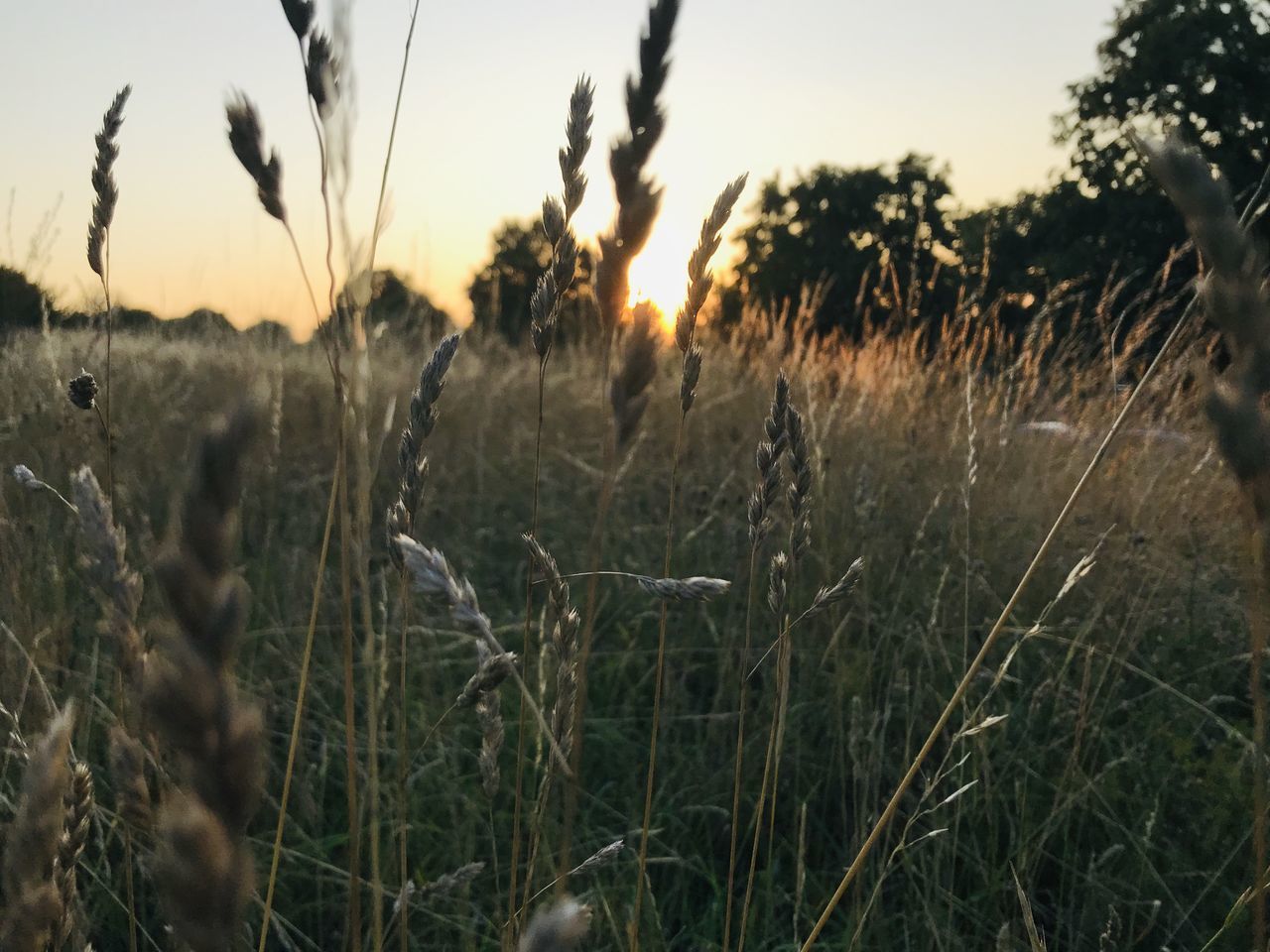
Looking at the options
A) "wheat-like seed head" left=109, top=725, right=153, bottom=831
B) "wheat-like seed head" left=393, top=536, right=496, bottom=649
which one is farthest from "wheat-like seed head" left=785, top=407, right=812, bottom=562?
"wheat-like seed head" left=109, top=725, right=153, bottom=831

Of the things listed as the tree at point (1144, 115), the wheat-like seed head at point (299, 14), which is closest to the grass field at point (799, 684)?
the wheat-like seed head at point (299, 14)

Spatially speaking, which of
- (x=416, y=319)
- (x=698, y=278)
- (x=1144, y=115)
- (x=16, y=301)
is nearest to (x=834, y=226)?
(x=1144, y=115)

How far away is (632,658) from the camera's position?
3.03m

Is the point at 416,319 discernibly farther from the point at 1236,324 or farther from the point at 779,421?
the point at 1236,324

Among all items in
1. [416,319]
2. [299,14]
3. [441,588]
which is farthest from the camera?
[416,319]

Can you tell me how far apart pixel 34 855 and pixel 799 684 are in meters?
2.32

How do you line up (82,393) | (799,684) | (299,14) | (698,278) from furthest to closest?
(799,684)
(82,393)
(698,278)
(299,14)

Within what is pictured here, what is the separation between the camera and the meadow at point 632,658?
50cm

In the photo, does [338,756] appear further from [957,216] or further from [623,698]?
[957,216]

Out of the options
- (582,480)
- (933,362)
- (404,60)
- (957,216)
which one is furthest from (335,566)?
(957,216)

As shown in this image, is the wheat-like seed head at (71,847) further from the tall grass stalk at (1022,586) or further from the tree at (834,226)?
the tree at (834,226)

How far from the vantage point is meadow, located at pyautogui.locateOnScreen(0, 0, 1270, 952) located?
50 centimetres

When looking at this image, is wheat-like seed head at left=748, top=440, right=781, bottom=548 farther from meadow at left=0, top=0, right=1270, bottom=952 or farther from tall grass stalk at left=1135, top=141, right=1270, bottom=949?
tall grass stalk at left=1135, top=141, right=1270, bottom=949

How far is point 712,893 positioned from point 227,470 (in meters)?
2.04
